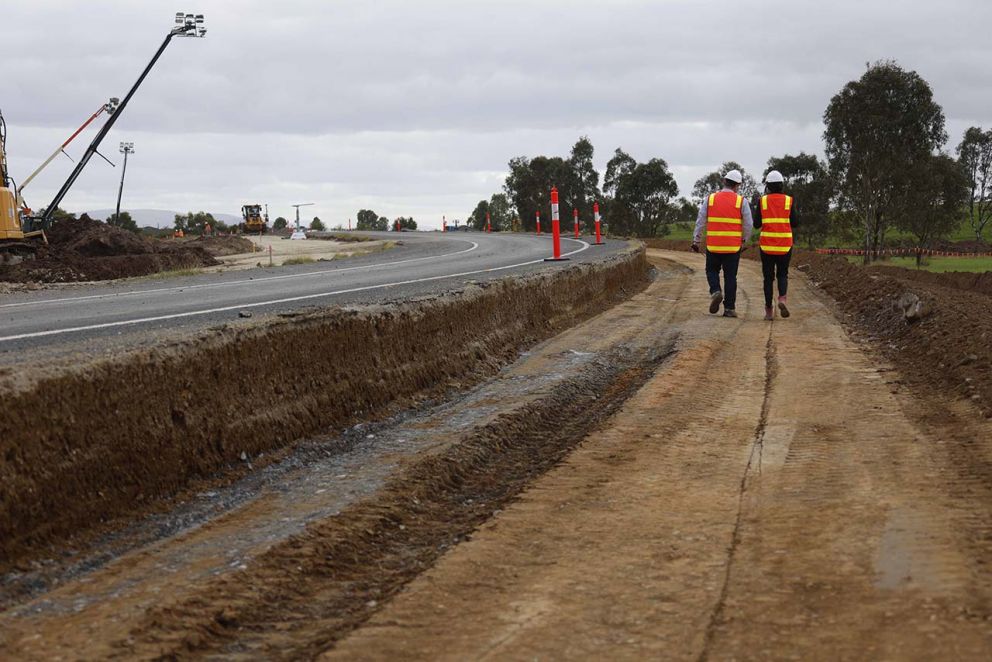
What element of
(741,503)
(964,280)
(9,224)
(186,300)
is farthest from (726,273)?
(964,280)

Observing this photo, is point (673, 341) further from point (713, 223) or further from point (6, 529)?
point (6, 529)

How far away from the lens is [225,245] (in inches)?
1618

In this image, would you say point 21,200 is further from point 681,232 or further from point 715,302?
point 681,232

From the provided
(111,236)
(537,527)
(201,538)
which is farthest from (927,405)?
(111,236)

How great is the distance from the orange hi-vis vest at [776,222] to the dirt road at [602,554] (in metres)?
6.25

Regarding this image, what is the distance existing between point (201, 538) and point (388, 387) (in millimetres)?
3113

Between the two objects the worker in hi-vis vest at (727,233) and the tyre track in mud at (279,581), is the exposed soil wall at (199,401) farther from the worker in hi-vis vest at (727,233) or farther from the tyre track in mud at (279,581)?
the worker in hi-vis vest at (727,233)

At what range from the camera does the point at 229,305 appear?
10.4 m

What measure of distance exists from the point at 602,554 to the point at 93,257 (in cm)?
2534

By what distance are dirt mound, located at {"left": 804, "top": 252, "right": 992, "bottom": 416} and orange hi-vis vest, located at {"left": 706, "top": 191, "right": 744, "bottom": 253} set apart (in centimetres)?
189

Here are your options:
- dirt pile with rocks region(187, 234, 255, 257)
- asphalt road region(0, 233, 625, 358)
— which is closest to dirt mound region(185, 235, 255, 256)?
dirt pile with rocks region(187, 234, 255, 257)

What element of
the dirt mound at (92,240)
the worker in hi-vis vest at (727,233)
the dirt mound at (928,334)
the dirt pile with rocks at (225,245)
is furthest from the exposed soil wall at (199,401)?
the dirt pile with rocks at (225,245)

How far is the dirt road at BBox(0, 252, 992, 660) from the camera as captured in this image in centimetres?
330

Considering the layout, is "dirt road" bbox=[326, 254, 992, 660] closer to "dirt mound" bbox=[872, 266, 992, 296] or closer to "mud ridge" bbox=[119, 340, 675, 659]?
A: "mud ridge" bbox=[119, 340, 675, 659]
